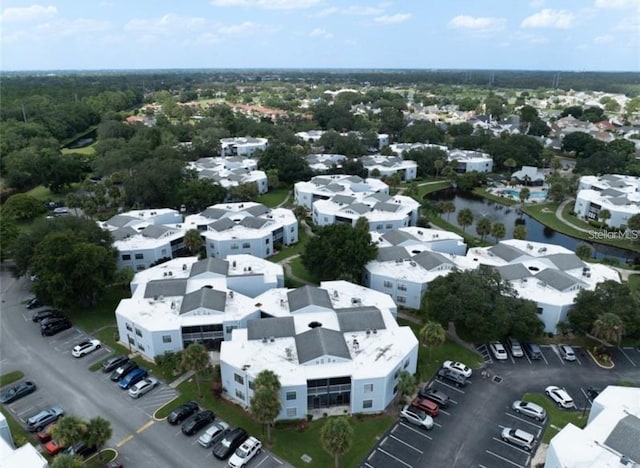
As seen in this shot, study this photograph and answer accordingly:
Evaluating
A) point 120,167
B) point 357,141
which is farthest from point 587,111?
point 120,167

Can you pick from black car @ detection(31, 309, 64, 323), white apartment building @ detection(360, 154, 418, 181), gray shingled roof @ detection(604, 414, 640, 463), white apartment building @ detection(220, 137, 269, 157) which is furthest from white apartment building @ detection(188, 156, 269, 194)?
gray shingled roof @ detection(604, 414, 640, 463)

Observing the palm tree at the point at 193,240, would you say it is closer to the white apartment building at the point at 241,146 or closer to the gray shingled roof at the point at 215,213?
the gray shingled roof at the point at 215,213

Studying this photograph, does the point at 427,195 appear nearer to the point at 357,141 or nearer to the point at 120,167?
the point at 357,141

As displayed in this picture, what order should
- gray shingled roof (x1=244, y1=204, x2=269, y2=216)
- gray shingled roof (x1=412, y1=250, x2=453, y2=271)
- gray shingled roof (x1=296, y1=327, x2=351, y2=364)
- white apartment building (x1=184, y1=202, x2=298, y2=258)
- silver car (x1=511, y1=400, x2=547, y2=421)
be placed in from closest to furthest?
1. silver car (x1=511, y1=400, x2=547, y2=421)
2. gray shingled roof (x1=296, y1=327, x2=351, y2=364)
3. gray shingled roof (x1=412, y1=250, x2=453, y2=271)
4. white apartment building (x1=184, y1=202, x2=298, y2=258)
5. gray shingled roof (x1=244, y1=204, x2=269, y2=216)

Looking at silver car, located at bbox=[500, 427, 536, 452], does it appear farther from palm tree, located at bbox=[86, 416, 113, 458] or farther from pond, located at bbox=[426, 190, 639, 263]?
pond, located at bbox=[426, 190, 639, 263]

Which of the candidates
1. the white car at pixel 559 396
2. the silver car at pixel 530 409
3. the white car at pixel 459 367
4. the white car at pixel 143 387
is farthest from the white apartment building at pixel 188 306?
the white car at pixel 559 396

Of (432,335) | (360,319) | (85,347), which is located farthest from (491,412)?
(85,347)

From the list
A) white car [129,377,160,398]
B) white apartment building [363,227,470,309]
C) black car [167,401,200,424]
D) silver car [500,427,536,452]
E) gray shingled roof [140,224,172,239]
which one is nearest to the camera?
silver car [500,427,536,452]
